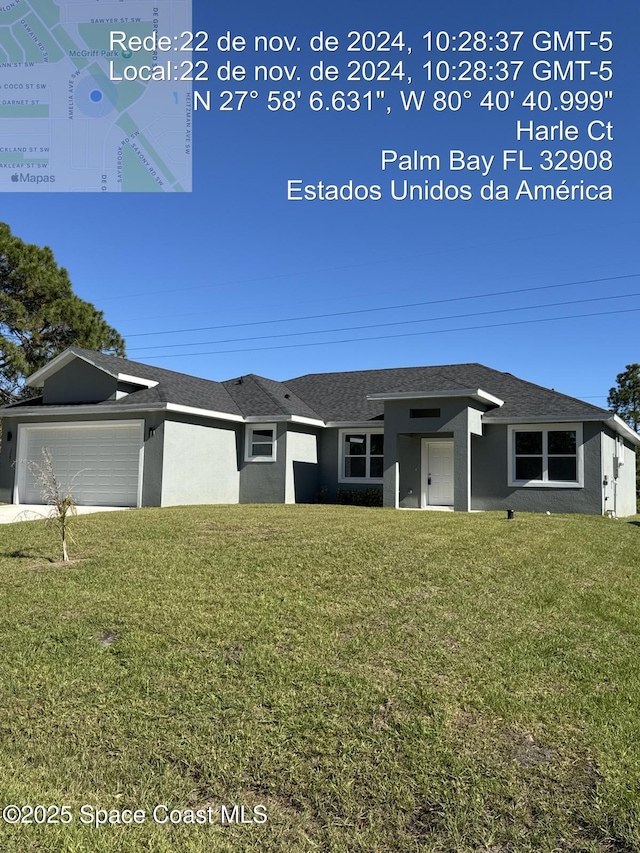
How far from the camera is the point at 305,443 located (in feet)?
67.1

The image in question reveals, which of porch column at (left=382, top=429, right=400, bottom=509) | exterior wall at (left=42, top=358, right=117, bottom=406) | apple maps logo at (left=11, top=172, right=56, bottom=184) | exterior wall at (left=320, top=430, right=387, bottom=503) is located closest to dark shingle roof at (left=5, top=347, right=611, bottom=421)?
exterior wall at (left=42, top=358, right=117, bottom=406)

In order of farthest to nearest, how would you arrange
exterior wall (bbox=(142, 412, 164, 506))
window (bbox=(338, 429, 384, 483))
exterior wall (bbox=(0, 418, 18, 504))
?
window (bbox=(338, 429, 384, 483))
exterior wall (bbox=(0, 418, 18, 504))
exterior wall (bbox=(142, 412, 164, 506))

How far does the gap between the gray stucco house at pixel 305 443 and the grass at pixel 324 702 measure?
9021 mm

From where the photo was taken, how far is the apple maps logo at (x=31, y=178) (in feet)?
36.4

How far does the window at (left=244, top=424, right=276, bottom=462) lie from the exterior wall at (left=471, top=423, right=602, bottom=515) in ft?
21.2

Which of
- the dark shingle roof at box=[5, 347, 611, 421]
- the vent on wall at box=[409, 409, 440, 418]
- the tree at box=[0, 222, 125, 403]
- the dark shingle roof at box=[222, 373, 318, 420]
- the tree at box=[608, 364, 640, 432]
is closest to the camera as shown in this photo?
the vent on wall at box=[409, 409, 440, 418]

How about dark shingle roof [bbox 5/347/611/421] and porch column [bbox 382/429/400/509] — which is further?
porch column [bbox 382/429/400/509]

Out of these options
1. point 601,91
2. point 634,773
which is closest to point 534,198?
point 601,91

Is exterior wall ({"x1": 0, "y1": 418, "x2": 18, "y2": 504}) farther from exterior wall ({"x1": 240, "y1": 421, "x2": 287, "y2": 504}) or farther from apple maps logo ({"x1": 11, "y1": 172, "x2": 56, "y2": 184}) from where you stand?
apple maps logo ({"x1": 11, "y1": 172, "x2": 56, "y2": 184})

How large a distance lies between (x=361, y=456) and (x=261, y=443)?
3.44 metres

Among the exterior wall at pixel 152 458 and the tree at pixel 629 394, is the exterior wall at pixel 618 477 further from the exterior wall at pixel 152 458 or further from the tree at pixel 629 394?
the tree at pixel 629 394

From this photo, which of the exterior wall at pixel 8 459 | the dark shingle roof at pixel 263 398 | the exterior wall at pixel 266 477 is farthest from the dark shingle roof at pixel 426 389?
the exterior wall at pixel 8 459

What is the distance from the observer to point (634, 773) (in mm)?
3992

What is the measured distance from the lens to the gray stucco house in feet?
57.4
